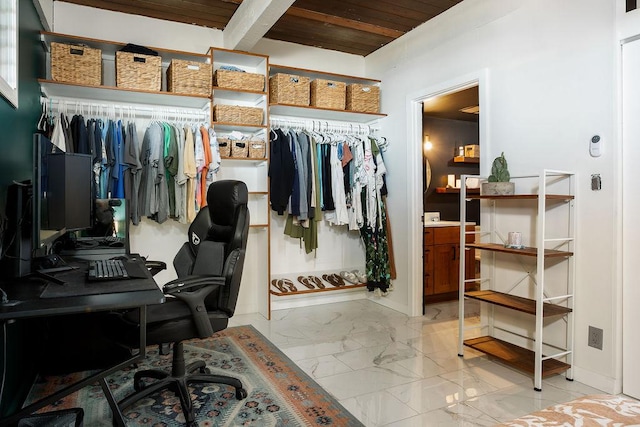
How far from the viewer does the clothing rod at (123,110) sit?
3.43 metres

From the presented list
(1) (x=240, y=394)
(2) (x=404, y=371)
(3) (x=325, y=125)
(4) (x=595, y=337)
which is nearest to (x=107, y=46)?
(3) (x=325, y=125)

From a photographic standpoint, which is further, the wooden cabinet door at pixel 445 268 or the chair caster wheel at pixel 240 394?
the wooden cabinet door at pixel 445 268

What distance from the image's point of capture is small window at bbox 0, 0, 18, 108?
82.8 inches

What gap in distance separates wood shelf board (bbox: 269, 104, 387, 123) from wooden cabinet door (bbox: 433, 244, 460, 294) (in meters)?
1.62

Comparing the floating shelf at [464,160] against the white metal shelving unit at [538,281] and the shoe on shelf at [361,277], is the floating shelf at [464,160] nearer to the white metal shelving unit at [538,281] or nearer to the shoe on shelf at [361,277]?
the shoe on shelf at [361,277]

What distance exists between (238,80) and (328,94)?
0.94 meters

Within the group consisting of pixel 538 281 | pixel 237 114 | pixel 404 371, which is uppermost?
pixel 237 114

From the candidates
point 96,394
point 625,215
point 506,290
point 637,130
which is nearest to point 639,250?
point 625,215

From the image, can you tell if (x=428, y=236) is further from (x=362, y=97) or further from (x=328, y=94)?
(x=328, y=94)

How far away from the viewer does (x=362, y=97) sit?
434 centimetres

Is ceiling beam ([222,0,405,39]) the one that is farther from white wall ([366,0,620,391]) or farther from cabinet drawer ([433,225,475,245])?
cabinet drawer ([433,225,475,245])

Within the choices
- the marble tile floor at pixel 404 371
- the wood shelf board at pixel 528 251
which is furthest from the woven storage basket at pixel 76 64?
the wood shelf board at pixel 528 251

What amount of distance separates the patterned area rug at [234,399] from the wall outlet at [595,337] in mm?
1585

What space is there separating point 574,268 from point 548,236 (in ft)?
0.87
